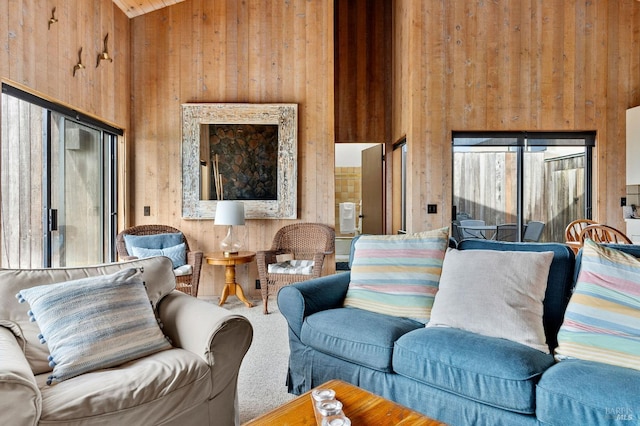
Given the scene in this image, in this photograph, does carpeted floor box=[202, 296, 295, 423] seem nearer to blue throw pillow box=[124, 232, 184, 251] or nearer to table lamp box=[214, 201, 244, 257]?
table lamp box=[214, 201, 244, 257]

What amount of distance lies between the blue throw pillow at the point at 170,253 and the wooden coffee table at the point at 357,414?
10.1 feet

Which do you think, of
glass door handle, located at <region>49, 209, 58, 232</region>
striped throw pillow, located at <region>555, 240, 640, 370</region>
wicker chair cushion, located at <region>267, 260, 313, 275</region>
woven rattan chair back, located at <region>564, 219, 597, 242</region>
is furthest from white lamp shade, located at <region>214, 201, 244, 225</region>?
woven rattan chair back, located at <region>564, 219, 597, 242</region>

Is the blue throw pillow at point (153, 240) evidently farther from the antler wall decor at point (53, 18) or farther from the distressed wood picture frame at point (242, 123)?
the antler wall decor at point (53, 18)

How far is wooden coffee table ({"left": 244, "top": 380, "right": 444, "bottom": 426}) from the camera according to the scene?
46.3 inches

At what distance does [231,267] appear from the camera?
4262 millimetres

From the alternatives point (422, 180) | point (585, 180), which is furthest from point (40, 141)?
point (585, 180)

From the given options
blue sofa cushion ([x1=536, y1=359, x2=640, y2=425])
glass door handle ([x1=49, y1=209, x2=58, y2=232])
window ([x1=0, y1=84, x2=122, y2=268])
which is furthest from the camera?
glass door handle ([x1=49, y1=209, x2=58, y2=232])

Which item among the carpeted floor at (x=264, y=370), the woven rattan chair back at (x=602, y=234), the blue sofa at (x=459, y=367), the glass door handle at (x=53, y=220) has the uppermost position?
the glass door handle at (x=53, y=220)

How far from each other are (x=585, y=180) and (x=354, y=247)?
3.56 meters

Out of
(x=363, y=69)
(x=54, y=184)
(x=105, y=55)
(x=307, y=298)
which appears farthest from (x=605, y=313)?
(x=363, y=69)

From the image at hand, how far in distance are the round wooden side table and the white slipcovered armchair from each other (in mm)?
1994

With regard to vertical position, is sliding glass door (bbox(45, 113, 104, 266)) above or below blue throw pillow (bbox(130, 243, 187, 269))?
above

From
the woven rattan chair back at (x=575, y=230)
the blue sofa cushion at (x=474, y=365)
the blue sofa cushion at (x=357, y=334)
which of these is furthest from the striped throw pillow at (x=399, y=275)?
the woven rattan chair back at (x=575, y=230)

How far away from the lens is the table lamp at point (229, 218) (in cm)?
412
